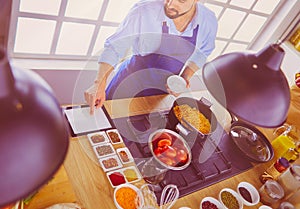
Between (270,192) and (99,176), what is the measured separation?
836 mm

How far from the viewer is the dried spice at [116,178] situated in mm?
1323

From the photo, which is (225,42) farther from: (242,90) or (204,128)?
(242,90)

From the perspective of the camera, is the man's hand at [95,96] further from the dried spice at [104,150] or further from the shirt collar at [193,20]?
the shirt collar at [193,20]

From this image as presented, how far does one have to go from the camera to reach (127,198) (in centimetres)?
127

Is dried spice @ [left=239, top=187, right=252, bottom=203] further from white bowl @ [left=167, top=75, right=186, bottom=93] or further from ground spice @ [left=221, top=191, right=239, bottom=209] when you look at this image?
white bowl @ [left=167, top=75, right=186, bottom=93]

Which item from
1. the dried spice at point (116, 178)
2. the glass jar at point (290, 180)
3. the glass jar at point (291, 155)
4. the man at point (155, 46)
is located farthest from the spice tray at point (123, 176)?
the glass jar at point (291, 155)

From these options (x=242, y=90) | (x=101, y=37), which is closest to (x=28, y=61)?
(x=101, y=37)

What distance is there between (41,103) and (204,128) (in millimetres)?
1204

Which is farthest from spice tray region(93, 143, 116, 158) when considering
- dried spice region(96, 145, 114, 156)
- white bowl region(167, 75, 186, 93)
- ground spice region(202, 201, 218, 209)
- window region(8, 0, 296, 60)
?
window region(8, 0, 296, 60)

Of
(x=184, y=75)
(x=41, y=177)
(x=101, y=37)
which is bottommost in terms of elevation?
(x=101, y=37)

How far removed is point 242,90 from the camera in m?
0.84

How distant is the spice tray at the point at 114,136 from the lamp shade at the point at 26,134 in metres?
0.98

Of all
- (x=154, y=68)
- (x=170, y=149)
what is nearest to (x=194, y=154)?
(x=170, y=149)

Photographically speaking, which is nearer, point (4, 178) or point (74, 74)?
point (4, 178)
